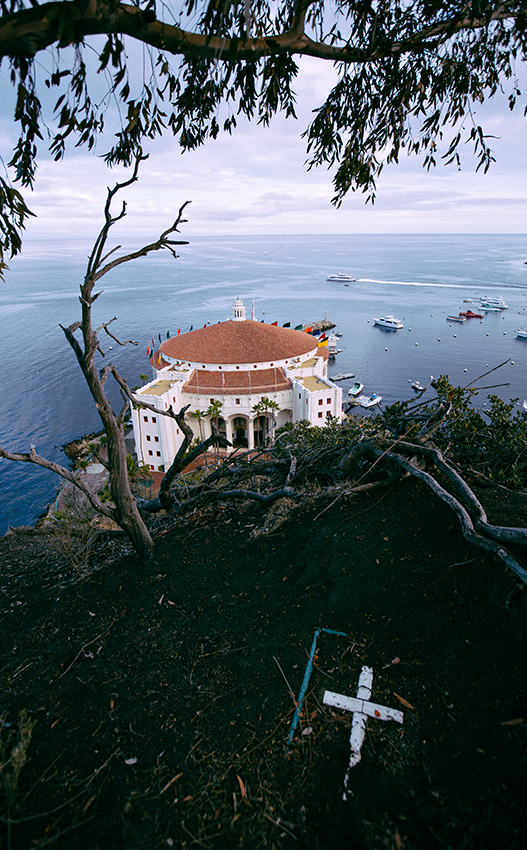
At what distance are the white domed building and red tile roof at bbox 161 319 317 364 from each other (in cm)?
9

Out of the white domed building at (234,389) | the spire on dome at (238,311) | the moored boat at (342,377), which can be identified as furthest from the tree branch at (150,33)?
the moored boat at (342,377)

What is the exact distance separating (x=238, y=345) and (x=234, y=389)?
4913 millimetres

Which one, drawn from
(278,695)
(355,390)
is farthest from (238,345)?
(278,695)

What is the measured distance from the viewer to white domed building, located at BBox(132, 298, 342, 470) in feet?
110

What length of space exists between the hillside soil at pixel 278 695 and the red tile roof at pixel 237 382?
92.5 feet

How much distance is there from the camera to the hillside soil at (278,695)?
119 inches

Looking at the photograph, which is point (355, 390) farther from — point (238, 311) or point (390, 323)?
point (390, 323)

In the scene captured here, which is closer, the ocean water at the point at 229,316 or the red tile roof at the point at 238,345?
the red tile roof at the point at 238,345

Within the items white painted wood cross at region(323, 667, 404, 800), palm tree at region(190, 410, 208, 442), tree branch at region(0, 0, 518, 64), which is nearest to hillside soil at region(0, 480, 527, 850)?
white painted wood cross at region(323, 667, 404, 800)

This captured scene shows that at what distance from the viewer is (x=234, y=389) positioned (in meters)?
34.3

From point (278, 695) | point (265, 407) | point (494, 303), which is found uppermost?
point (278, 695)

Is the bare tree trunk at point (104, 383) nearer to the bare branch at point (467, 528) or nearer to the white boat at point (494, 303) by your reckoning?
the bare branch at point (467, 528)

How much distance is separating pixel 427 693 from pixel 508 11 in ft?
24.3

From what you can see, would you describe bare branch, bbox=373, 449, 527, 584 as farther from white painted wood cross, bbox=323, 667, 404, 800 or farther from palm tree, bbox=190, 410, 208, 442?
palm tree, bbox=190, 410, 208, 442
